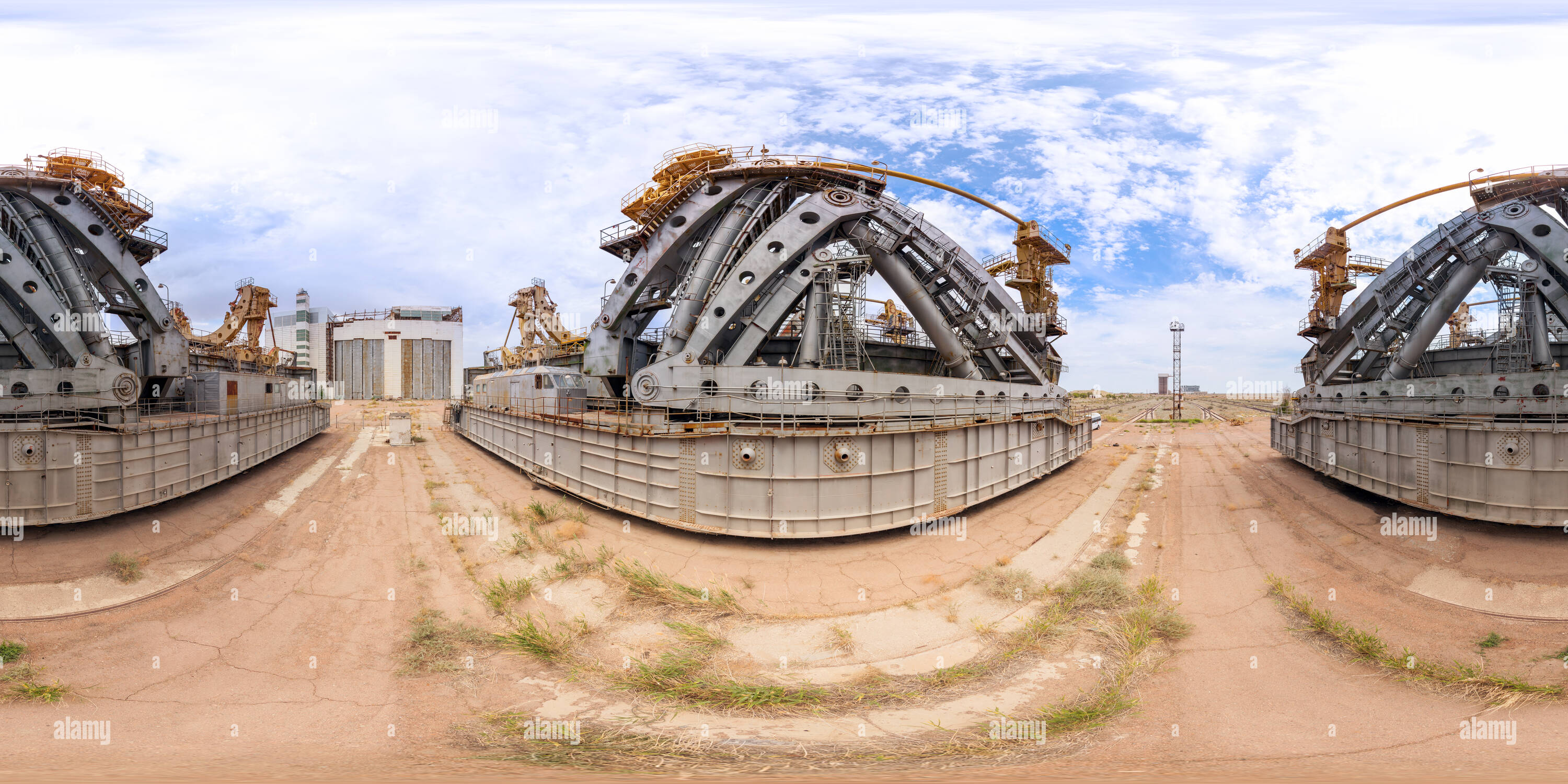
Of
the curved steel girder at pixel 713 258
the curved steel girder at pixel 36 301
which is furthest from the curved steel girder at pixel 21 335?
the curved steel girder at pixel 713 258

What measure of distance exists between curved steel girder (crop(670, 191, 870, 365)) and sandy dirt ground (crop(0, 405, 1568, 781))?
544 centimetres

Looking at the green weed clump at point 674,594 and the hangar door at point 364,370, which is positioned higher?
the hangar door at point 364,370

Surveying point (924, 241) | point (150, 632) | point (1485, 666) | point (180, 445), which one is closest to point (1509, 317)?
point (1485, 666)

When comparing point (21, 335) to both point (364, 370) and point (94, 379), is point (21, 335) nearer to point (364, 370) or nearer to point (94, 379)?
point (94, 379)

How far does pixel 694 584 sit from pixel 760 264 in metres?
8.94

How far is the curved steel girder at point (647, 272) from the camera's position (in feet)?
60.8

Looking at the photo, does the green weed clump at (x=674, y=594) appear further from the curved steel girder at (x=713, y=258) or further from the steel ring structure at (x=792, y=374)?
the curved steel girder at (x=713, y=258)

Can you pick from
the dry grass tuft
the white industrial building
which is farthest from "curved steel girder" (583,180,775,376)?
the white industrial building

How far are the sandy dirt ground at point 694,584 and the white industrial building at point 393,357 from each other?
2215 inches

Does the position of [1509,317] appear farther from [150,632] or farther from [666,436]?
[150,632]

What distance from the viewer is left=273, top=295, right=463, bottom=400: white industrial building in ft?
222

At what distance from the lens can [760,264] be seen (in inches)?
657

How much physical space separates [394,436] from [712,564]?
20077mm

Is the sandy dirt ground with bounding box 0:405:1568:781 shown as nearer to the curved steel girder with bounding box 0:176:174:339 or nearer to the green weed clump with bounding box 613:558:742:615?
the green weed clump with bounding box 613:558:742:615
